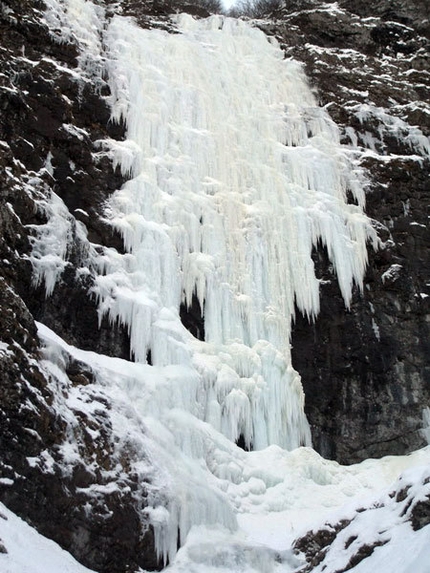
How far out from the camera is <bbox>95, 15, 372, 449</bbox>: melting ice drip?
13.6 m

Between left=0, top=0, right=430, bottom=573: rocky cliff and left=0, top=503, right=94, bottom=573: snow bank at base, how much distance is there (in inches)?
8.7

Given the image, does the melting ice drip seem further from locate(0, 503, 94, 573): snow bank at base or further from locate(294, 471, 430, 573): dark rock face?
locate(0, 503, 94, 573): snow bank at base

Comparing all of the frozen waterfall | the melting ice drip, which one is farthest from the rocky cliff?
the melting ice drip

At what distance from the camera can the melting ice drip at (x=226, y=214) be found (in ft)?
44.5

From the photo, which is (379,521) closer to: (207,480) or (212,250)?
(207,480)

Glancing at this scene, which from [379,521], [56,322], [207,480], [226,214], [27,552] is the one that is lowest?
[207,480]

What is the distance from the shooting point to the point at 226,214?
16141 mm

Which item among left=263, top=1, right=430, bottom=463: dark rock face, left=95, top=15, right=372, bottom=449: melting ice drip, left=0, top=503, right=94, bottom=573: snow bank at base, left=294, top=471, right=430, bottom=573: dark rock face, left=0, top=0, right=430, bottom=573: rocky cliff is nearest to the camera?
left=0, top=503, right=94, bottom=573: snow bank at base

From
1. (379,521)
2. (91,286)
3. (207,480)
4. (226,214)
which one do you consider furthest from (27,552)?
(226,214)

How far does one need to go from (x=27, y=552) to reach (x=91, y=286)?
20.4ft

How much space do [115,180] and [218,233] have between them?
8.28 feet

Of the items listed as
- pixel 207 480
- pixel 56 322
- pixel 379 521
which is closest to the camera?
pixel 379 521

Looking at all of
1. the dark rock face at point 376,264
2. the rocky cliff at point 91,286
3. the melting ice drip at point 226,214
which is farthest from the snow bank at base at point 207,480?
the dark rock face at point 376,264

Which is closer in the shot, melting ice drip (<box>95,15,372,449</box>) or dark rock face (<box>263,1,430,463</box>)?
melting ice drip (<box>95,15,372,449</box>)
